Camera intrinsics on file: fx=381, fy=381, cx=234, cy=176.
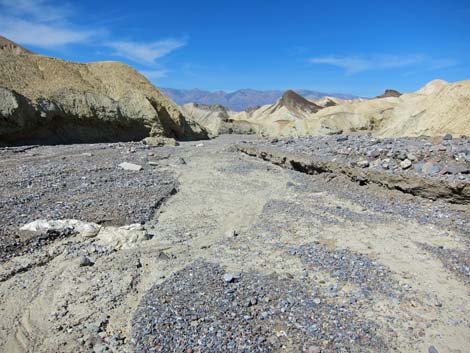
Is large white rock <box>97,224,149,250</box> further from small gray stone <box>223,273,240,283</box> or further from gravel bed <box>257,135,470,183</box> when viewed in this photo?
gravel bed <box>257,135,470,183</box>

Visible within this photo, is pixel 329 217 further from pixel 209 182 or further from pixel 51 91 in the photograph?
pixel 51 91

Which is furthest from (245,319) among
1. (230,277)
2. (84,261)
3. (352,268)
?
(84,261)

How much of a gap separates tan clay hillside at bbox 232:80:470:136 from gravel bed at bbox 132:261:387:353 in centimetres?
1268

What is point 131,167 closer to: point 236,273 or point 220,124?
point 236,273

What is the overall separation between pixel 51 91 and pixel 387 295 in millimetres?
21588

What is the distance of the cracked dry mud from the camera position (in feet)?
14.2

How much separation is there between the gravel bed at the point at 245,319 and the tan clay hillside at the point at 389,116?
12.7 metres

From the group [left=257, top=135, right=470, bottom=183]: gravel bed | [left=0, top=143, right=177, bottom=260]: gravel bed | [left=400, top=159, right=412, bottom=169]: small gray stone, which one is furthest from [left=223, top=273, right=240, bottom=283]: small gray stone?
[left=400, top=159, right=412, bottom=169]: small gray stone

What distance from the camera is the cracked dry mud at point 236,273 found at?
14.2ft

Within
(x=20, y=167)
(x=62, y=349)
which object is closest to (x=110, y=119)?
(x=20, y=167)

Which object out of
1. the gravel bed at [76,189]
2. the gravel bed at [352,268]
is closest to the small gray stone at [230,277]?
the gravel bed at [352,268]

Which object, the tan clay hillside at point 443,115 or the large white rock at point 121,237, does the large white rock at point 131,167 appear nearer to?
the large white rock at point 121,237

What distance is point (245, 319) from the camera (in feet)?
15.0

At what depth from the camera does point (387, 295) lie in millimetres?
5188
